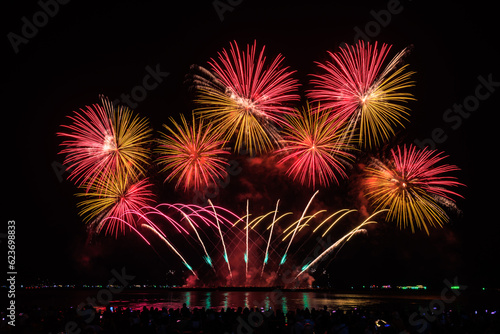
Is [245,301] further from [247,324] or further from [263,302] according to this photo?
[247,324]

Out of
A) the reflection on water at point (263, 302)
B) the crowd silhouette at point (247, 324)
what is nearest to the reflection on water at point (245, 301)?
the reflection on water at point (263, 302)

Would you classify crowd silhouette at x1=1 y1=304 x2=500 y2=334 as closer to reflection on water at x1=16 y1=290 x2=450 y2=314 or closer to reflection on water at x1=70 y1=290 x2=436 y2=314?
reflection on water at x1=16 y1=290 x2=450 y2=314

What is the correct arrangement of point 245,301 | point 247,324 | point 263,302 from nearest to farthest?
point 247,324, point 263,302, point 245,301

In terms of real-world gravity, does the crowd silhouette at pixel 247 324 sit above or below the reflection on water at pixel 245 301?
below

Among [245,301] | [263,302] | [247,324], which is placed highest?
[245,301]

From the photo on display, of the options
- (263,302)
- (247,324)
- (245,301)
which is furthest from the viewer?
(245,301)

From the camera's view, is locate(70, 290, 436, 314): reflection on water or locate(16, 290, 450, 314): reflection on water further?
locate(16, 290, 450, 314): reflection on water

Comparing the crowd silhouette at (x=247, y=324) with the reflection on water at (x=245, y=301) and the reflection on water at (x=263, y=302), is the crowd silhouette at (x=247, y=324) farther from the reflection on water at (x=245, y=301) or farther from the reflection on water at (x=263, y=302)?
the reflection on water at (x=263, y=302)

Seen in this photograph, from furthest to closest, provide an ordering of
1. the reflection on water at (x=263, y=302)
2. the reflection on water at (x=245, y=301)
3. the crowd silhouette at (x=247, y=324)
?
the reflection on water at (x=245, y=301) → the reflection on water at (x=263, y=302) → the crowd silhouette at (x=247, y=324)

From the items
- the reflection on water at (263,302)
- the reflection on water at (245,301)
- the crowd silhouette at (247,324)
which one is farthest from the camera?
the reflection on water at (245,301)

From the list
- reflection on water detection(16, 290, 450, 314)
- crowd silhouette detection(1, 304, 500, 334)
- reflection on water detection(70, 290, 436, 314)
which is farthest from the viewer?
reflection on water detection(16, 290, 450, 314)

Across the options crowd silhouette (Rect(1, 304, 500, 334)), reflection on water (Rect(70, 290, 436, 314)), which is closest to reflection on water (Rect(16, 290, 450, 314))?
reflection on water (Rect(70, 290, 436, 314))

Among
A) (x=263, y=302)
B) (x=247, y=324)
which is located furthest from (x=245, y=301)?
(x=247, y=324)

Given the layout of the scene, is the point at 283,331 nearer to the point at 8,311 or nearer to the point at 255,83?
the point at 8,311
